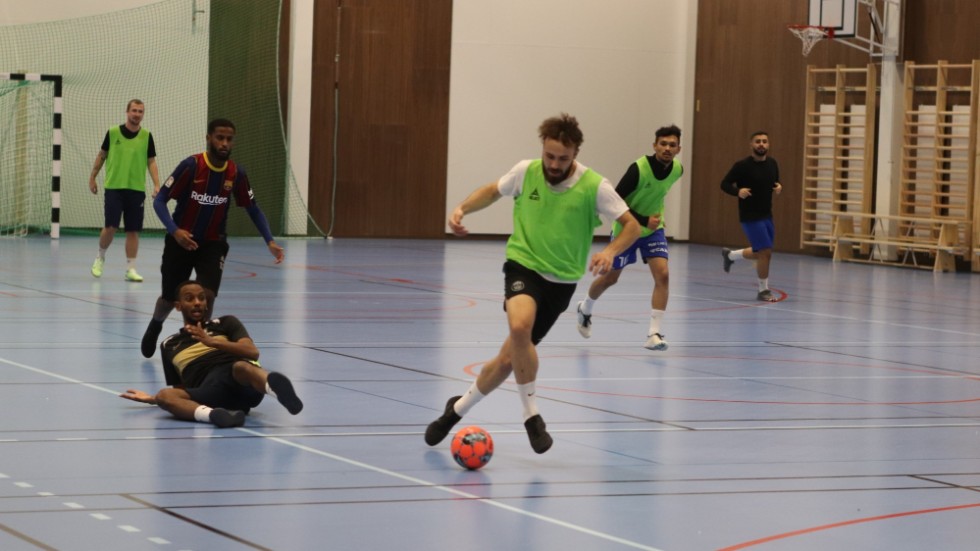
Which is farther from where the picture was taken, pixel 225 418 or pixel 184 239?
pixel 184 239

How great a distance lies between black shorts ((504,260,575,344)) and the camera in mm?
7539

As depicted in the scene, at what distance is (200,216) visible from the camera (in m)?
10.4

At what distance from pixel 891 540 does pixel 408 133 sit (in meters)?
22.5

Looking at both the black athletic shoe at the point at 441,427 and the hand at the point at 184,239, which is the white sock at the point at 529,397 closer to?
the black athletic shoe at the point at 441,427

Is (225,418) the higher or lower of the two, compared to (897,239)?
lower

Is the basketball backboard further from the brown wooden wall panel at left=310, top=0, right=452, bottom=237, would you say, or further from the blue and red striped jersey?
the blue and red striped jersey

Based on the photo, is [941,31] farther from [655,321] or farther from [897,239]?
[655,321]

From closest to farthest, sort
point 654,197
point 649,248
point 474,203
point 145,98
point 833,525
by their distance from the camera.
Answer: point 833,525 → point 474,203 → point 654,197 → point 649,248 → point 145,98

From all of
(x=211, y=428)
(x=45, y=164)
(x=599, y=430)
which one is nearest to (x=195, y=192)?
(x=211, y=428)

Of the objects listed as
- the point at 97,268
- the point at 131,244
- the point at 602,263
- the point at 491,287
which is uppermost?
the point at 602,263

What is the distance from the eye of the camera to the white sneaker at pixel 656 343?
481 inches

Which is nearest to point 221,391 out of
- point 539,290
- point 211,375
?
point 211,375

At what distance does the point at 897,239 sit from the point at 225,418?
18086mm

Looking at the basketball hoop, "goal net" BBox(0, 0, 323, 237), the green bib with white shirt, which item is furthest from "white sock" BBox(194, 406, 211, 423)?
the basketball hoop
